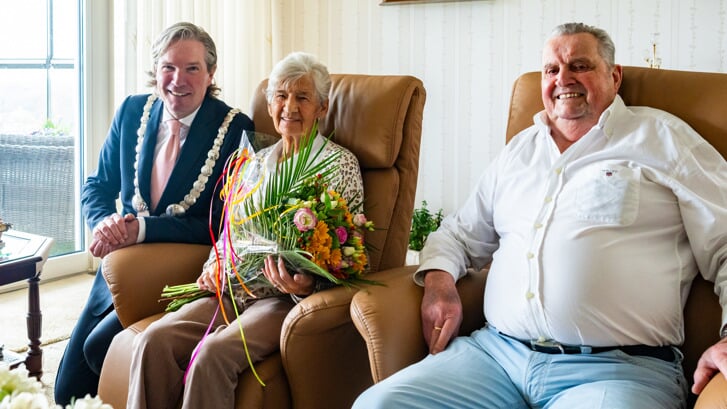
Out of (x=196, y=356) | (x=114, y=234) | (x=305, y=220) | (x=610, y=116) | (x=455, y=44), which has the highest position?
(x=455, y=44)

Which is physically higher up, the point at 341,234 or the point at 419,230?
the point at 341,234

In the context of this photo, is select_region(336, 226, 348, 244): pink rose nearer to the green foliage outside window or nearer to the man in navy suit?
the man in navy suit

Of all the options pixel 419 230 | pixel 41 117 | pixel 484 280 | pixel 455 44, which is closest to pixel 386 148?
pixel 484 280

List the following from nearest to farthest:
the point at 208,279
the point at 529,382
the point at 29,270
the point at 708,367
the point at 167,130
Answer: the point at 708,367 → the point at 529,382 → the point at 208,279 → the point at 29,270 → the point at 167,130

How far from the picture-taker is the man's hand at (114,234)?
218cm

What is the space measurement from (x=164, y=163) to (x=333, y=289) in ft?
2.72

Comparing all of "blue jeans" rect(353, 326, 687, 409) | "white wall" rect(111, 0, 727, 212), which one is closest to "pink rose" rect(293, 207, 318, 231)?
"blue jeans" rect(353, 326, 687, 409)

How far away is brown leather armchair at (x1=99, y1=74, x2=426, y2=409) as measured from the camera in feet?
5.90

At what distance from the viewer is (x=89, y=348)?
2.17 metres

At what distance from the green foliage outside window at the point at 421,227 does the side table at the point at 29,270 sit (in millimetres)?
1922

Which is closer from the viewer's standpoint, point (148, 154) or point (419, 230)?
point (148, 154)

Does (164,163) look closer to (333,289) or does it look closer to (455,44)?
(333,289)

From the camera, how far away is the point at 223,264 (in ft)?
6.40

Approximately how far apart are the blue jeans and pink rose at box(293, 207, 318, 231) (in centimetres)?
40
